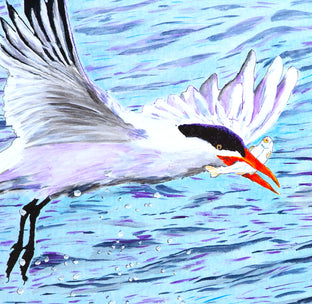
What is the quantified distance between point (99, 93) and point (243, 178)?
337 mm

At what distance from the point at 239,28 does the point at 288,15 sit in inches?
4.0

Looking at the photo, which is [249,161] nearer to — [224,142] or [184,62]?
[224,142]

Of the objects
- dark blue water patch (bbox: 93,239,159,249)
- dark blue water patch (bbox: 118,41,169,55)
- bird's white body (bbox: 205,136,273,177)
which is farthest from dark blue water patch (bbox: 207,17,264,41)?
dark blue water patch (bbox: 93,239,159,249)

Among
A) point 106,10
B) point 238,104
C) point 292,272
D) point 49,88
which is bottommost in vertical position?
point 292,272

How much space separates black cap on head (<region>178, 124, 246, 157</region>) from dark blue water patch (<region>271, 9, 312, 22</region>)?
0.25 metres

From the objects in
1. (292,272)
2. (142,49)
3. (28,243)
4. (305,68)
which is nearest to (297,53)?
(305,68)

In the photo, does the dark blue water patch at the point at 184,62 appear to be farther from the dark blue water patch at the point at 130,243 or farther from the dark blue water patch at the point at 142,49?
the dark blue water patch at the point at 130,243

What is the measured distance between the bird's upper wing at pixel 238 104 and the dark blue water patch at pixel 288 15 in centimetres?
8

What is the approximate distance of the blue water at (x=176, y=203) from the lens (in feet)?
3.47

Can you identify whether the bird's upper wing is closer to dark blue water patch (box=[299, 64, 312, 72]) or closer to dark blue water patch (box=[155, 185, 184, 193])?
dark blue water patch (box=[299, 64, 312, 72])

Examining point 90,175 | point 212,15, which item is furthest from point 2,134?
point 212,15

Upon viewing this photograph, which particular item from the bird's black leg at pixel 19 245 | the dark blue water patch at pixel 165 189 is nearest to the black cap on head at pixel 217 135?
the dark blue water patch at pixel 165 189

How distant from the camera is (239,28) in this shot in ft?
3.49

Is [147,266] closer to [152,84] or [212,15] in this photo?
[152,84]
